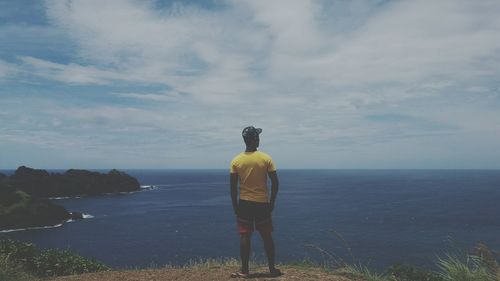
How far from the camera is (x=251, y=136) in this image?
7.77m

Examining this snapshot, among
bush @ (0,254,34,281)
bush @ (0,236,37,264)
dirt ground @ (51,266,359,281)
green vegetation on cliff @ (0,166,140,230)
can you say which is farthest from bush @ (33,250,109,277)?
green vegetation on cliff @ (0,166,140,230)

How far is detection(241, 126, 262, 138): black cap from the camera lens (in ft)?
25.5

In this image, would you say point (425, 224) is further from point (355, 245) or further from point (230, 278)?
point (230, 278)

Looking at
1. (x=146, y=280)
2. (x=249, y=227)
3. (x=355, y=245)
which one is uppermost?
(x=249, y=227)

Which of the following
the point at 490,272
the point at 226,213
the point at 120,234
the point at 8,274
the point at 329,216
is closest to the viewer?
the point at 490,272

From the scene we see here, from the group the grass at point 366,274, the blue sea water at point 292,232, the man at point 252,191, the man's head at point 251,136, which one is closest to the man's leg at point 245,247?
the man at point 252,191

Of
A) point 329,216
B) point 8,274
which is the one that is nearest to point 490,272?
point 8,274

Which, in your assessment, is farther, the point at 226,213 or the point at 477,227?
the point at 226,213

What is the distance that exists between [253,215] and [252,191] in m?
0.44

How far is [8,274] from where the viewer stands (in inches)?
330

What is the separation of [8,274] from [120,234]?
199 ft

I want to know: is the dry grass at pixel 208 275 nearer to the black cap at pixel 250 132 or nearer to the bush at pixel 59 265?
the bush at pixel 59 265

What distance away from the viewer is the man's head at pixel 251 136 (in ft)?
25.5

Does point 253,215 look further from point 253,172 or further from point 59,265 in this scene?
point 59,265
